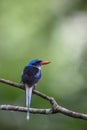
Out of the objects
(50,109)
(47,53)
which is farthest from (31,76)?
(47,53)

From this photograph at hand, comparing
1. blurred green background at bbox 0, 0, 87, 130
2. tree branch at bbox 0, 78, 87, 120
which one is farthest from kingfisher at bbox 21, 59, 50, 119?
blurred green background at bbox 0, 0, 87, 130

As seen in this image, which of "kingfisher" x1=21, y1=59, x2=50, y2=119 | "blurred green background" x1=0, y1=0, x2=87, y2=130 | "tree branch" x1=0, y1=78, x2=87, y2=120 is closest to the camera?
"tree branch" x1=0, y1=78, x2=87, y2=120

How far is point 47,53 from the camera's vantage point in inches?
283

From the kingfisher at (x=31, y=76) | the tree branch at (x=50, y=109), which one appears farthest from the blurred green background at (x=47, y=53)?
the tree branch at (x=50, y=109)

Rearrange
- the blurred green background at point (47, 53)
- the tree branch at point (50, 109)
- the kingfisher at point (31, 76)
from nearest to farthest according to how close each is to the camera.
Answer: the tree branch at point (50, 109) → the kingfisher at point (31, 76) → the blurred green background at point (47, 53)

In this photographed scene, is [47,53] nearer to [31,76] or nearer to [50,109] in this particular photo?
[31,76]

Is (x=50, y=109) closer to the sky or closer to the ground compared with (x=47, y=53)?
closer to the ground

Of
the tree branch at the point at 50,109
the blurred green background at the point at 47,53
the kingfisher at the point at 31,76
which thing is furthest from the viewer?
the blurred green background at the point at 47,53

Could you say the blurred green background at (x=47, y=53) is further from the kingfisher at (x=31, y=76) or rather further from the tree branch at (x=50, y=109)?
the tree branch at (x=50, y=109)

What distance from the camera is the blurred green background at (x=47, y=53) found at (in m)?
6.76

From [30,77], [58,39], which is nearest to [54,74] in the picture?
[58,39]

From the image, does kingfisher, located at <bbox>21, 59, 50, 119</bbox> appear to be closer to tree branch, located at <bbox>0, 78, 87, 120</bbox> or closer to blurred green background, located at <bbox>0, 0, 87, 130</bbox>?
tree branch, located at <bbox>0, 78, 87, 120</bbox>

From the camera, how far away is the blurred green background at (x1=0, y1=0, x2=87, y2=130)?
6.76 m

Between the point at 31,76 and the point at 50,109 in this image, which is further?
the point at 31,76
